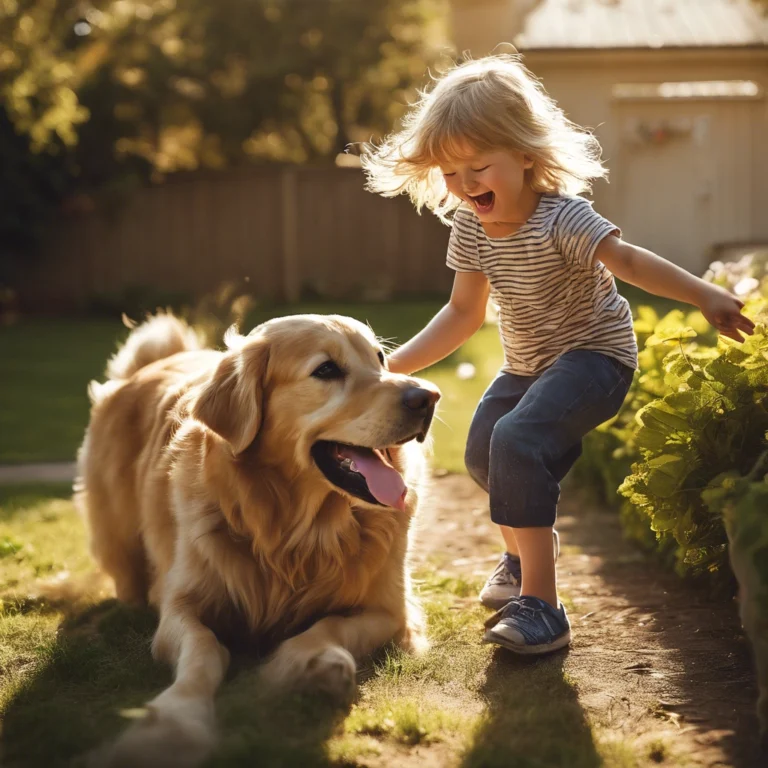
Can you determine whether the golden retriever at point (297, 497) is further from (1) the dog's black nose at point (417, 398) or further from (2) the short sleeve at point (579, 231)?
(2) the short sleeve at point (579, 231)

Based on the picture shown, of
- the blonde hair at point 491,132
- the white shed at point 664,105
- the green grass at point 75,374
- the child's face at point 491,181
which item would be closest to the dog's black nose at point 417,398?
the child's face at point 491,181

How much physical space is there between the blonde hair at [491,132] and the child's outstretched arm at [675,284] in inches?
15.1

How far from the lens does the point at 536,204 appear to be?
11.2 feet

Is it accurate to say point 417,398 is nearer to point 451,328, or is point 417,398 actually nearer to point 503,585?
point 451,328

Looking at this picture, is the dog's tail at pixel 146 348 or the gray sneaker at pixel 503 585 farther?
the dog's tail at pixel 146 348

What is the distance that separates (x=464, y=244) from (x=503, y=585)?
1.21 m

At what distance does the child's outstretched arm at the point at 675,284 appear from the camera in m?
2.77

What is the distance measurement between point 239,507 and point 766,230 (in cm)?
1295

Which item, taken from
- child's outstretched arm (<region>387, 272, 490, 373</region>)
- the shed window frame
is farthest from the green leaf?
the shed window frame

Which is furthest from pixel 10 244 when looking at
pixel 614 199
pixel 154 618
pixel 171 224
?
pixel 154 618

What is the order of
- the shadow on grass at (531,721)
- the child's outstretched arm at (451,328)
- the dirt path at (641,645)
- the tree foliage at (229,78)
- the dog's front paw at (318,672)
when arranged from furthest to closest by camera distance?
the tree foliage at (229,78)
the child's outstretched arm at (451,328)
the dog's front paw at (318,672)
the dirt path at (641,645)
the shadow on grass at (531,721)

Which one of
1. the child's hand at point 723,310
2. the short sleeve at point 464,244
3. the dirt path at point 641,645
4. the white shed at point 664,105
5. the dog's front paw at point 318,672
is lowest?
the dirt path at point 641,645

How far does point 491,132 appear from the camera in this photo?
3.24 meters

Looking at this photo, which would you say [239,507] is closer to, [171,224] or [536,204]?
[536,204]
